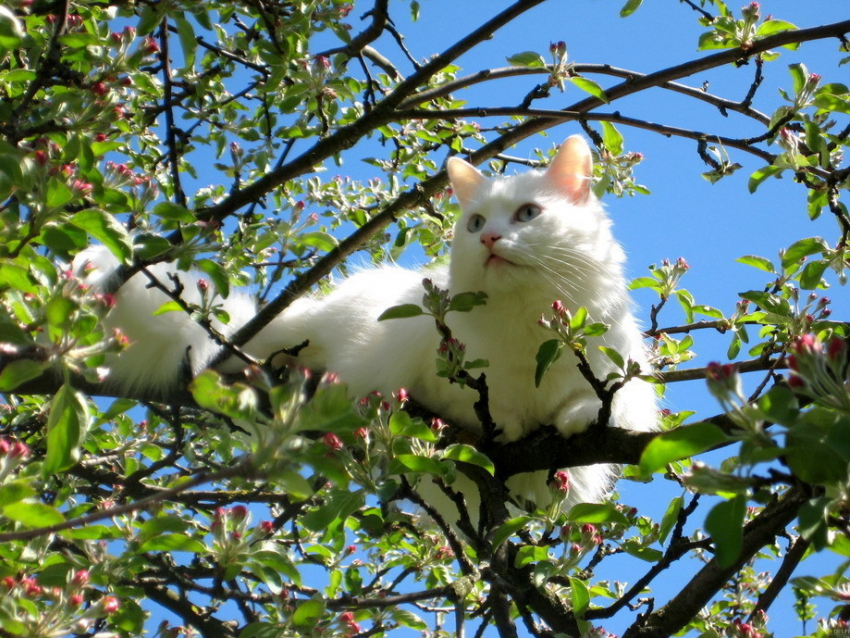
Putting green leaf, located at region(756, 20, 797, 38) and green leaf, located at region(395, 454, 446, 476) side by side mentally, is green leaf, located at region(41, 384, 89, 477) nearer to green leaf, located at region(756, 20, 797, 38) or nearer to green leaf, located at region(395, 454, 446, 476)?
green leaf, located at region(395, 454, 446, 476)

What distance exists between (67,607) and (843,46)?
3125 mm

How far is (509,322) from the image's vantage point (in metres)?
3.38

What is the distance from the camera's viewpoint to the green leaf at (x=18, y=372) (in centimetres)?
151

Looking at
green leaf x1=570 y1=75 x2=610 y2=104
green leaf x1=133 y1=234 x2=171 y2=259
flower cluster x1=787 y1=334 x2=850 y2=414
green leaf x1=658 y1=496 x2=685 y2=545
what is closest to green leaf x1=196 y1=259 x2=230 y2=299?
green leaf x1=133 y1=234 x2=171 y2=259

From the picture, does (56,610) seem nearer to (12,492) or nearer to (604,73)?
(12,492)

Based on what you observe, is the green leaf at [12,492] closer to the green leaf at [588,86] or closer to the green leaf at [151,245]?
the green leaf at [151,245]

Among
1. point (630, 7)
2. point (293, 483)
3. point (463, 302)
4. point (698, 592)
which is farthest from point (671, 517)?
point (630, 7)

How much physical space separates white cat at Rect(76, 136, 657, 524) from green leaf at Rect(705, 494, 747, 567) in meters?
1.58

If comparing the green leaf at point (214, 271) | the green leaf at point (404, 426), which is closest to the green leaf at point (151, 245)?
the green leaf at point (214, 271)

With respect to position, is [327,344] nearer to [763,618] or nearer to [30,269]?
[30,269]

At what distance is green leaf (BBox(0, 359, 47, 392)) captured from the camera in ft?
4.95

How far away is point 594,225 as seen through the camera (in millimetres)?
3602

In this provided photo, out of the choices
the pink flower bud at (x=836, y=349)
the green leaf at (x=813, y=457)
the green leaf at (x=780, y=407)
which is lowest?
the green leaf at (x=813, y=457)

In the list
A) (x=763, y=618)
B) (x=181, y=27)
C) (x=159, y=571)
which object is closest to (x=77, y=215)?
(x=181, y=27)
